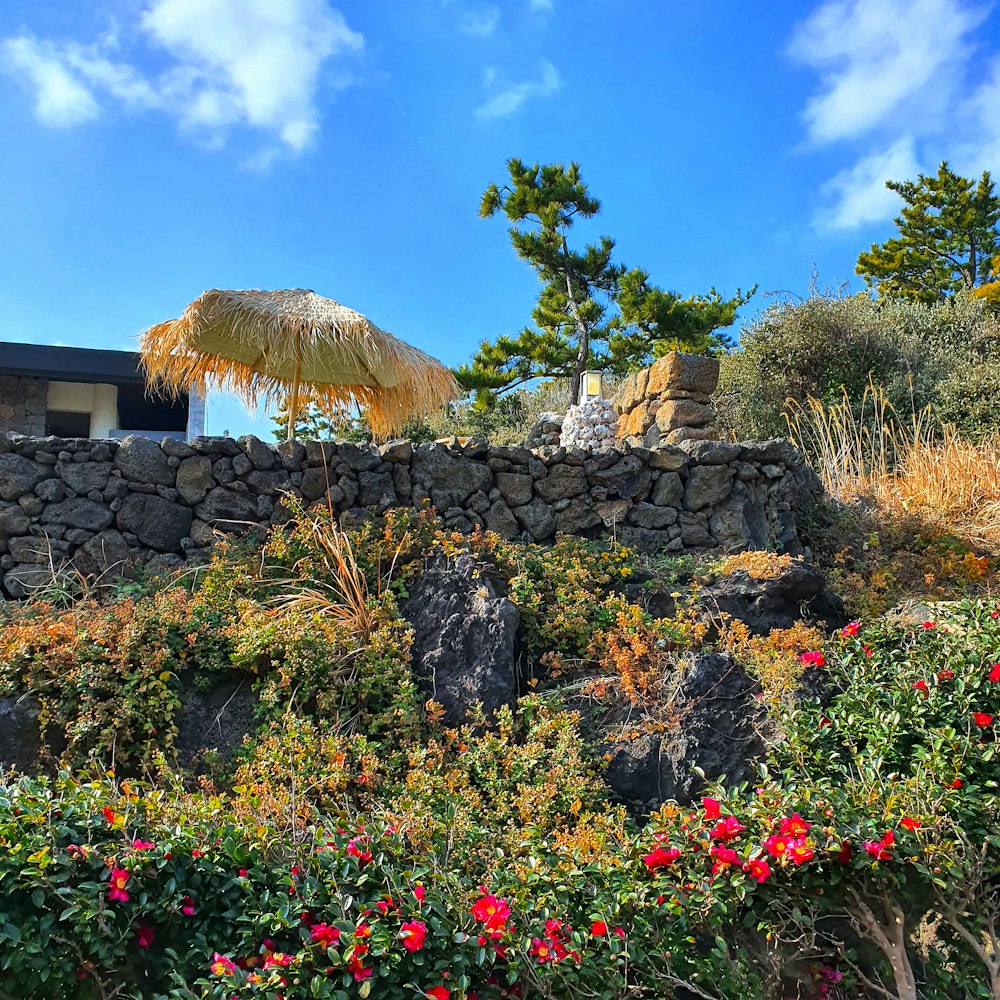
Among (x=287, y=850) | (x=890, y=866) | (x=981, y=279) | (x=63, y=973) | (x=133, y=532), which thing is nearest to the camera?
(x=63, y=973)

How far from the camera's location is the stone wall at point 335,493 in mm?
5551

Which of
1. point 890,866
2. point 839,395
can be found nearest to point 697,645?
point 890,866

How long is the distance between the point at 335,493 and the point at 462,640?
177cm

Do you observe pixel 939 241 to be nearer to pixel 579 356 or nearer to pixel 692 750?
pixel 579 356

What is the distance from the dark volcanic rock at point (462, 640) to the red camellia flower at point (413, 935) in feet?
5.38

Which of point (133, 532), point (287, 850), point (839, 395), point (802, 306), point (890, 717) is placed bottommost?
point (287, 850)

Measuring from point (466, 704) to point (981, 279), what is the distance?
22.0 meters

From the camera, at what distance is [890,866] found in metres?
2.93

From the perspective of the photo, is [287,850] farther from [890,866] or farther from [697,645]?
[697,645]

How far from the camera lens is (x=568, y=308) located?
1652cm

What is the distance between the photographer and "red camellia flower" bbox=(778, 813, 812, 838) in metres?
2.82

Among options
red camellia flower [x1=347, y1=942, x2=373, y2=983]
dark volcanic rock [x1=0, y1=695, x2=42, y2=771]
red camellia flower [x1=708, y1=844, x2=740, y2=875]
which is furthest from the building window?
red camellia flower [x1=708, y1=844, x2=740, y2=875]

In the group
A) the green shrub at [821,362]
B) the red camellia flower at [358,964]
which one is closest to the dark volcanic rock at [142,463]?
the red camellia flower at [358,964]

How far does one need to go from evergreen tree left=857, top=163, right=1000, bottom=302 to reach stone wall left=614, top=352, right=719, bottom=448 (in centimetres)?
1468
